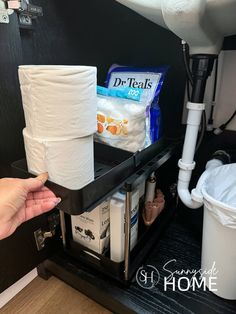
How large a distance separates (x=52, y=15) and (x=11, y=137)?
34 centimetres

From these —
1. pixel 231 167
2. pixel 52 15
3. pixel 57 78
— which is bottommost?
pixel 231 167

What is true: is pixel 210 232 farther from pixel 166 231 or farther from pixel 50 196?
pixel 50 196

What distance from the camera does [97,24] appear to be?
2.52 feet

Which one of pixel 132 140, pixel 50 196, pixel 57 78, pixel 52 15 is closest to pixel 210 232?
pixel 132 140

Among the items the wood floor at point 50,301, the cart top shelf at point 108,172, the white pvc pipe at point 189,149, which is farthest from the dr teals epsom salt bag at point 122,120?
the wood floor at point 50,301

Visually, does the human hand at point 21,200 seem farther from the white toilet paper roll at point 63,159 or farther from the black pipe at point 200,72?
the black pipe at point 200,72

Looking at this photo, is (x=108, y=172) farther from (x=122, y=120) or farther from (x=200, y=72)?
(x=200, y=72)

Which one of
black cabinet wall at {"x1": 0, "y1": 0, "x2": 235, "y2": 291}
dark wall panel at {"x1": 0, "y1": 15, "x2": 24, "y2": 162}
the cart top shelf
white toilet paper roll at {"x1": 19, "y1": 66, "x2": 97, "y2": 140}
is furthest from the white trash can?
dark wall panel at {"x1": 0, "y1": 15, "x2": 24, "y2": 162}

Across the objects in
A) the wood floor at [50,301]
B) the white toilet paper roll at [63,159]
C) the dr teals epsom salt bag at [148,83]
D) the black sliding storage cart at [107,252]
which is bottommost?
the wood floor at [50,301]

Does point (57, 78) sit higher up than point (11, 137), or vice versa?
point (57, 78)

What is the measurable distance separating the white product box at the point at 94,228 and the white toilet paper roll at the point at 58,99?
300mm

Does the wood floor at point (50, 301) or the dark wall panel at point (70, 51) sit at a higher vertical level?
the dark wall panel at point (70, 51)

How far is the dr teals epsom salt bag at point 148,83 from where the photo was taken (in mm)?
714

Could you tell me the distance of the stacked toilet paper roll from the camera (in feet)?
1.34
